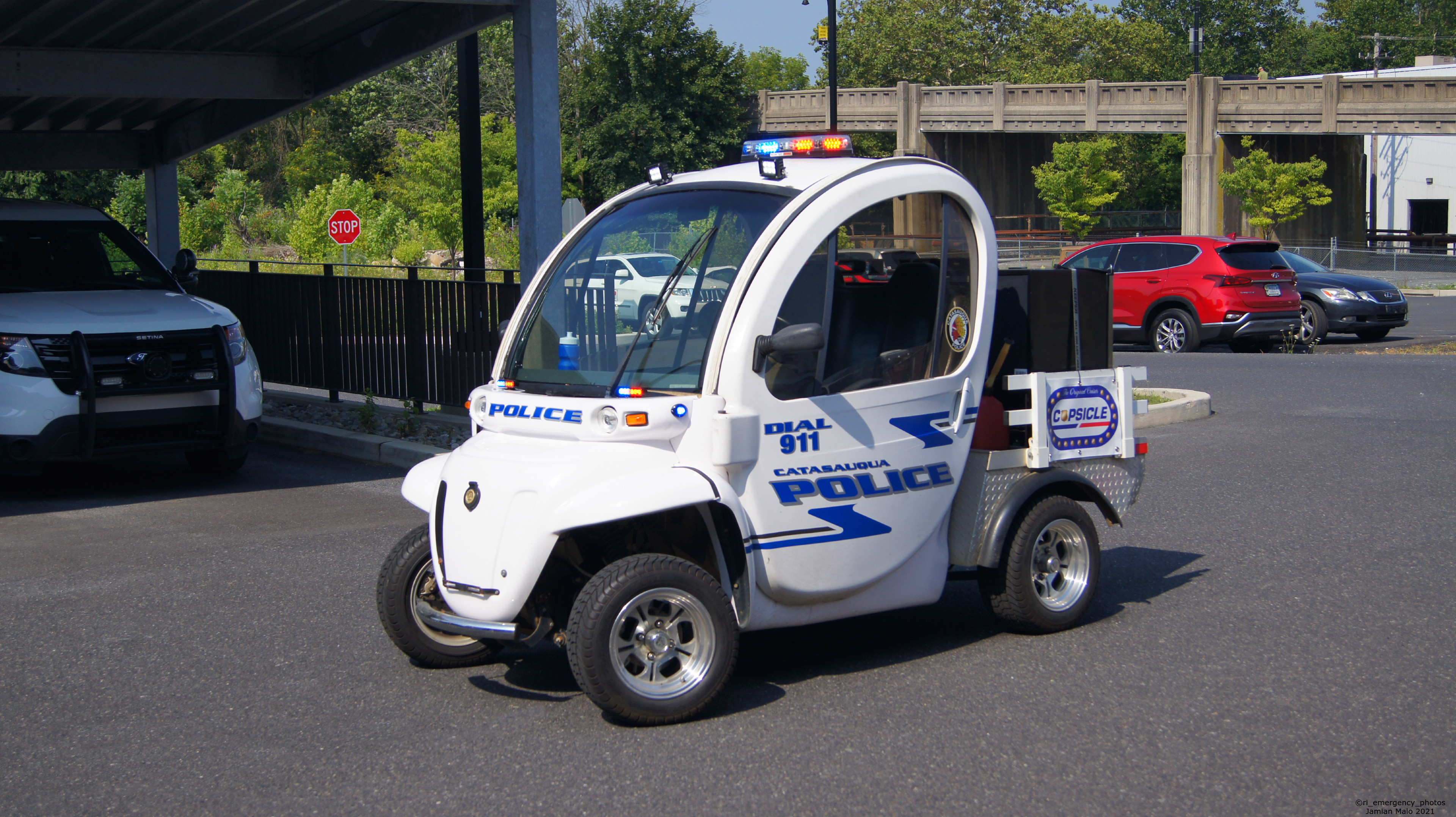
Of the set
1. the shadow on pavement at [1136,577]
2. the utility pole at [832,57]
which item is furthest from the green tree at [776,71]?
the shadow on pavement at [1136,577]

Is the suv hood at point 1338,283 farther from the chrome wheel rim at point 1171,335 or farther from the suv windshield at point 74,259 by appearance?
the suv windshield at point 74,259

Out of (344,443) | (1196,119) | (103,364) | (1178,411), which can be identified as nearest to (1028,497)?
(103,364)

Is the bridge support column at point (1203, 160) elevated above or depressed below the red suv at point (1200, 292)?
above

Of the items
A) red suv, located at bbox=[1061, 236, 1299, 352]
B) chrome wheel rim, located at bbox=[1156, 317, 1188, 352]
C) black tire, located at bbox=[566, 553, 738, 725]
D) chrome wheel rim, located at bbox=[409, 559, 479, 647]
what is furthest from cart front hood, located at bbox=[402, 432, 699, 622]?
chrome wheel rim, located at bbox=[1156, 317, 1188, 352]

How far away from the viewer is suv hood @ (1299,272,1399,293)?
20141 millimetres

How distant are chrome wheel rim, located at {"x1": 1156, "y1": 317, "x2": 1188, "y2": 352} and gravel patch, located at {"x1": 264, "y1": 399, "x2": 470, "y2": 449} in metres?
11.7

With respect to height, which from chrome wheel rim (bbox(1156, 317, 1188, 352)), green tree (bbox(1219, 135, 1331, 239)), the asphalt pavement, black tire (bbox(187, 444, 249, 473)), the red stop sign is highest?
green tree (bbox(1219, 135, 1331, 239))

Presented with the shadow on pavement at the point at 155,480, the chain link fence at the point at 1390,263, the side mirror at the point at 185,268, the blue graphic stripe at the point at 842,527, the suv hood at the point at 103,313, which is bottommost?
the shadow on pavement at the point at 155,480

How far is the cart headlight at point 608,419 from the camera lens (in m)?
4.76

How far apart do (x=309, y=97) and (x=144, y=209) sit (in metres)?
37.2

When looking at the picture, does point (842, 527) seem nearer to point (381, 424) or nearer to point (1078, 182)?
point (381, 424)

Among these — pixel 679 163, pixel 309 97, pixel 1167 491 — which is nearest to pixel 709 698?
pixel 1167 491

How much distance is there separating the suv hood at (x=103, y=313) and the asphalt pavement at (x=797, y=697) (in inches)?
65.0

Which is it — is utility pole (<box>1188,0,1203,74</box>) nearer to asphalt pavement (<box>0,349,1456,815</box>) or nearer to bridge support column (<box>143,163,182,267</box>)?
bridge support column (<box>143,163,182,267</box>)
